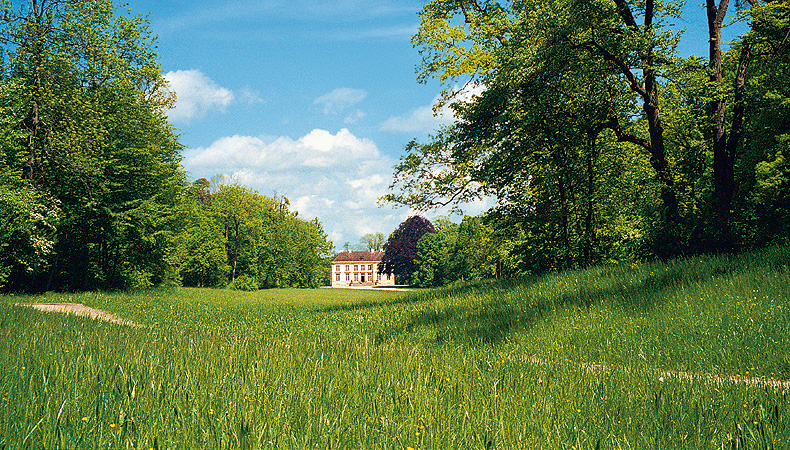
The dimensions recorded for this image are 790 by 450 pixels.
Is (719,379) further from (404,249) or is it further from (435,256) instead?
(404,249)

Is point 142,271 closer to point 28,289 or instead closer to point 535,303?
point 28,289

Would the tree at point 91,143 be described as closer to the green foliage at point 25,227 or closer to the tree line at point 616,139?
the green foliage at point 25,227

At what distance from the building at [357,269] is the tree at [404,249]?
49.3m

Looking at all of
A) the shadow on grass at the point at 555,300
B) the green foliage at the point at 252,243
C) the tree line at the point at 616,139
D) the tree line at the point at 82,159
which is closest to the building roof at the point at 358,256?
the green foliage at the point at 252,243

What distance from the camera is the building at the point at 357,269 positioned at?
463ft

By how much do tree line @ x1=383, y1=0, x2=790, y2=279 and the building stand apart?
402 feet

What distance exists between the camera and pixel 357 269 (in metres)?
143

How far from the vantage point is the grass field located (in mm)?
2914

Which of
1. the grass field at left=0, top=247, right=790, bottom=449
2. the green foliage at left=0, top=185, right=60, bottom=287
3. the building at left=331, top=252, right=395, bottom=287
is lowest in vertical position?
the building at left=331, top=252, right=395, bottom=287

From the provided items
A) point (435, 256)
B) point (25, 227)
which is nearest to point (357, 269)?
point (435, 256)

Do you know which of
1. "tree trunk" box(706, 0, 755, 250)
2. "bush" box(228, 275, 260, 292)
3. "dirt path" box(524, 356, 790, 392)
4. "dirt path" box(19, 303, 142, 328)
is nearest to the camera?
"dirt path" box(524, 356, 790, 392)

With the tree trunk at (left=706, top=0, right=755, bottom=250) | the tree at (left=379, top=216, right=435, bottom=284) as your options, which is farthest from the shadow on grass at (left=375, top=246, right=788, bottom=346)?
the tree at (left=379, top=216, right=435, bottom=284)

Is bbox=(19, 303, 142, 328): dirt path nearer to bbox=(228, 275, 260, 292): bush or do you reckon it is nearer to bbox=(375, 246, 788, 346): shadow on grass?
bbox=(375, 246, 788, 346): shadow on grass

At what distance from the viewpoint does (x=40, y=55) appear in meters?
22.8
